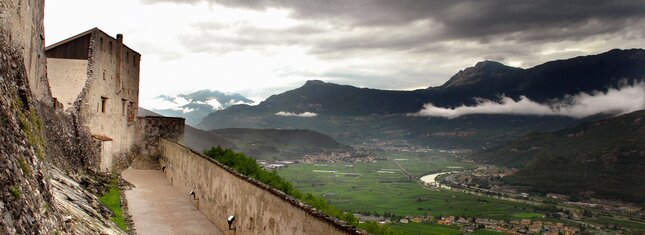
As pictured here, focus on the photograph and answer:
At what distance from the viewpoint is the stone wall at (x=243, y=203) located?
11.0m

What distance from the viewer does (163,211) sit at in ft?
74.2

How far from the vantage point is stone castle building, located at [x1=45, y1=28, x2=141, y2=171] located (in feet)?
101

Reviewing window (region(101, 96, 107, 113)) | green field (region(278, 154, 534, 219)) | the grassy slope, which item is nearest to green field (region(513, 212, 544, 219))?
green field (region(278, 154, 534, 219))

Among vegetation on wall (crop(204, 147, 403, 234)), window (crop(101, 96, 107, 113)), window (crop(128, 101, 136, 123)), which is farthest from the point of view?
window (crop(128, 101, 136, 123))

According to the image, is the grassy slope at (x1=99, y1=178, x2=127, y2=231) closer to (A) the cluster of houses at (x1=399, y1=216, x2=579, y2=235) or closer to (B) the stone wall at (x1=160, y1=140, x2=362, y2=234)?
(B) the stone wall at (x1=160, y1=140, x2=362, y2=234)

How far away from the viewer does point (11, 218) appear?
6.91 metres

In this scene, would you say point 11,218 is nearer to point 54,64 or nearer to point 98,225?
point 98,225

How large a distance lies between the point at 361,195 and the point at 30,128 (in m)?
168

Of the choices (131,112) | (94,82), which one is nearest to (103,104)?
(94,82)

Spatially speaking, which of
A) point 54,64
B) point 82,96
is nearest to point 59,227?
point 82,96

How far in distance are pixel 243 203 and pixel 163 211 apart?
26.9ft

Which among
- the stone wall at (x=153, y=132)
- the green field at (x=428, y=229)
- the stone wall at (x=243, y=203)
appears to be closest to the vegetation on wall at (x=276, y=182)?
the stone wall at (x=153, y=132)

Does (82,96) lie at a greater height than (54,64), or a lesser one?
lesser

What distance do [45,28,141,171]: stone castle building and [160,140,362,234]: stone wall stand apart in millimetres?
6904
